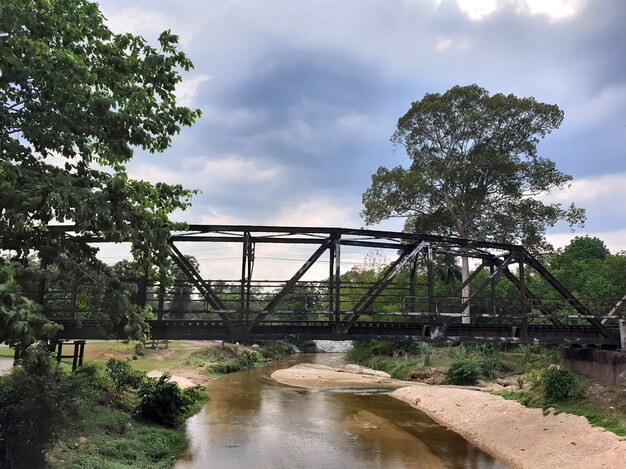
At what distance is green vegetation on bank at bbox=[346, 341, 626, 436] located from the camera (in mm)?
20609

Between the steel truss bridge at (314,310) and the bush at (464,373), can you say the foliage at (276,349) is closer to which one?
the bush at (464,373)

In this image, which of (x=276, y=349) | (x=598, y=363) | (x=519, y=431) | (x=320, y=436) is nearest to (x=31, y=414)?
(x=320, y=436)

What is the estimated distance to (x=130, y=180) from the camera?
10.3 m

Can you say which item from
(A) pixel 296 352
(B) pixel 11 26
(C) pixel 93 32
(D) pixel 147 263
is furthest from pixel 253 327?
(A) pixel 296 352

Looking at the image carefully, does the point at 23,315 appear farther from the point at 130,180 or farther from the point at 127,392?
the point at 127,392

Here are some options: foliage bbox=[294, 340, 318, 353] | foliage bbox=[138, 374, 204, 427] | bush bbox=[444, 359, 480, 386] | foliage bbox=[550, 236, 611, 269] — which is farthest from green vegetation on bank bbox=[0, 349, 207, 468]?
foliage bbox=[550, 236, 611, 269]

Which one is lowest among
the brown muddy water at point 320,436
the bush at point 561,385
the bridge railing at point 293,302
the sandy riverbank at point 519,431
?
the brown muddy water at point 320,436

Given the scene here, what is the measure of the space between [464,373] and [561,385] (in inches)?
564

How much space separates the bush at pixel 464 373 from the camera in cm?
3672

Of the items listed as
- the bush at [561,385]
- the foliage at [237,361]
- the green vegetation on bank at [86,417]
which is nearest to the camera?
the green vegetation on bank at [86,417]

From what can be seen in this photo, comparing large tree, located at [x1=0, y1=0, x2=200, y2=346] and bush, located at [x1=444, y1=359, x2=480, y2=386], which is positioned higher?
large tree, located at [x1=0, y1=0, x2=200, y2=346]

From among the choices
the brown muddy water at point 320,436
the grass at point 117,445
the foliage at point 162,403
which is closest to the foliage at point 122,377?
the foliage at point 162,403

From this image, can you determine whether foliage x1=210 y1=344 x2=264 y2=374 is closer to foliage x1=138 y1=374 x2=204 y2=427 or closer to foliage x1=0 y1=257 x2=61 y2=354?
foliage x1=138 y1=374 x2=204 y2=427

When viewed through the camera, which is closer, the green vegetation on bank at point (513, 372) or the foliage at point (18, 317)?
the foliage at point (18, 317)
